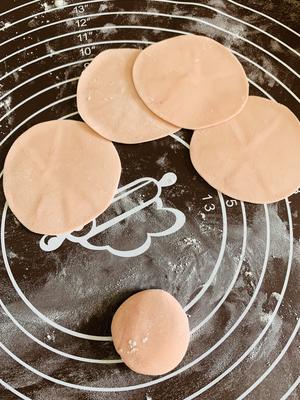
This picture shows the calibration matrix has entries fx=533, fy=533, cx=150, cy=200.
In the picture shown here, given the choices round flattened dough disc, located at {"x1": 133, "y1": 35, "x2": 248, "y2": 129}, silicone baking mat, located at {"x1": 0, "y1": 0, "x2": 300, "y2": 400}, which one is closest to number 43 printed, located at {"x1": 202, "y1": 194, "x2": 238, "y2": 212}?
silicone baking mat, located at {"x1": 0, "y1": 0, "x2": 300, "y2": 400}

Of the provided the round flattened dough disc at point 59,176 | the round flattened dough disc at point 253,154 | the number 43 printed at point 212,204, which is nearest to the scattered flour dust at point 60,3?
the round flattened dough disc at point 59,176

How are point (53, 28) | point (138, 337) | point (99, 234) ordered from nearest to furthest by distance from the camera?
point (138, 337)
point (99, 234)
point (53, 28)

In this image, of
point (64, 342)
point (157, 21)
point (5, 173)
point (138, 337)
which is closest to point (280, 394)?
point (138, 337)

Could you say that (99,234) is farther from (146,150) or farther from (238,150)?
(238,150)

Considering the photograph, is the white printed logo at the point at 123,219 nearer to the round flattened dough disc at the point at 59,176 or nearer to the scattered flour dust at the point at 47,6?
the round flattened dough disc at the point at 59,176

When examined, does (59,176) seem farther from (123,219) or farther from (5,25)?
(5,25)

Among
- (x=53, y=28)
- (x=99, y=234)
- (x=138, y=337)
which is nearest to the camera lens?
(x=138, y=337)
